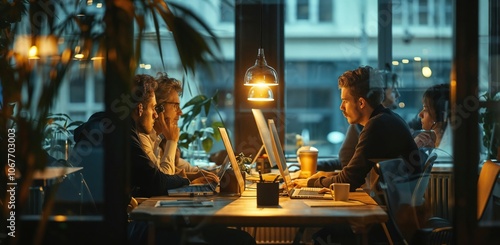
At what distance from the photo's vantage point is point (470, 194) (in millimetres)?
3055

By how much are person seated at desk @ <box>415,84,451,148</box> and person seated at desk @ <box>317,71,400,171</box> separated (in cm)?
53

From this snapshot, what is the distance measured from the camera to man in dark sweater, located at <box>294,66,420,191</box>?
14.6 ft

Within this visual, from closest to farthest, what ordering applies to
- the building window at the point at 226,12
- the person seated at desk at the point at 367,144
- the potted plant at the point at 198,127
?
the person seated at desk at the point at 367,144 → the potted plant at the point at 198,127 → the building window at the point at 226,12

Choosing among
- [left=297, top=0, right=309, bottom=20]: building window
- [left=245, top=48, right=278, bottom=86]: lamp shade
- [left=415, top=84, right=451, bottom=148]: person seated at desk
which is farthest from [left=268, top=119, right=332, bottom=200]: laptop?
[left=297, top=0, right=309, bottom=20]: building window

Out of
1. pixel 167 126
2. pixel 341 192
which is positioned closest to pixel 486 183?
pixel 341 192

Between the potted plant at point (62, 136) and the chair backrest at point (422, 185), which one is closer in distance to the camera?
the chair backrest at point (422, 185)

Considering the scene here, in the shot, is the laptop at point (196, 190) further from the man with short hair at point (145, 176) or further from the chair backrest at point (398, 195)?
the chair backrest at point (398, 195)

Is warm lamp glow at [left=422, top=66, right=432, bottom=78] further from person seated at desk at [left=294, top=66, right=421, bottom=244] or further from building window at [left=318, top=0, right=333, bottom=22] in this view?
person seated at desk at [left=294, top=66, right=421, bottom=244]

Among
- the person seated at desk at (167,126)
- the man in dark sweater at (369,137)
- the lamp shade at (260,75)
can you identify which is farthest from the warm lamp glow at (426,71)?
the person seated at desk at (167,126)

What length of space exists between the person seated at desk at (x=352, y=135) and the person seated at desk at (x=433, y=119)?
0.53m

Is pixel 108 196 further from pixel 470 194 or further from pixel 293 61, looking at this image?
pixel 293 61

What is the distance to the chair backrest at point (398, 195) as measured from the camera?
390 cm

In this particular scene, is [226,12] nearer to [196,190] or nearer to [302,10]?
[302,10]

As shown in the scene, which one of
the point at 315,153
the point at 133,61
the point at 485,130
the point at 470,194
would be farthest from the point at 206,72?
the point at 485,130
